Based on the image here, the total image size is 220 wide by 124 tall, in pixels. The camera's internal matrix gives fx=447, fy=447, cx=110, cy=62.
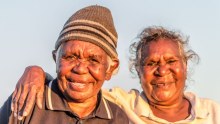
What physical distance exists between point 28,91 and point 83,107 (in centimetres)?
60

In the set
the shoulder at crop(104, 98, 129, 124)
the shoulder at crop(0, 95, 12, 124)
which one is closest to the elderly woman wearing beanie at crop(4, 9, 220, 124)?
the shoulder at crop(104, 98, 129, 124)

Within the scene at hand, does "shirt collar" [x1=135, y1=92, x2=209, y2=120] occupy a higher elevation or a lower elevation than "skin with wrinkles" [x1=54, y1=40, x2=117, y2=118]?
lower

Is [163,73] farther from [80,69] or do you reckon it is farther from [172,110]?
[80,69]

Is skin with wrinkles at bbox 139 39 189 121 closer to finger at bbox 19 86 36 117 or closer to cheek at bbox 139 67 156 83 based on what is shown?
cheek at bbox 139 67 156 83

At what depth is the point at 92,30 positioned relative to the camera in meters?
4.30

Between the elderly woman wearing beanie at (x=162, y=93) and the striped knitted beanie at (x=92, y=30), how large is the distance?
938 mm

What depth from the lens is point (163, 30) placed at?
565 cm

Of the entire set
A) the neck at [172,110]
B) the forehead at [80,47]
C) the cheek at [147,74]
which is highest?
the forehead at [80,47]

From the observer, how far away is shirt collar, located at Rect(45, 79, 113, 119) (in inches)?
168

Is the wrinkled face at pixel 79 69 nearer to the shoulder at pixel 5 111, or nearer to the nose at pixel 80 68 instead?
the nose at pixel 80 68

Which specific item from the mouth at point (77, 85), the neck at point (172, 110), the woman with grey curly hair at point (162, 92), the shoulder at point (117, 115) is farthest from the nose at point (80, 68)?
the neck at point (172, 110)

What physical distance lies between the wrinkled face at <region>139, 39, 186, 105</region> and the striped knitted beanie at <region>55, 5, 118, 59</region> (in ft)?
2.97

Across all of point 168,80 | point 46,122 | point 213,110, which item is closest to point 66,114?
point 46,122

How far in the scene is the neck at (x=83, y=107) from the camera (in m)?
4.42
